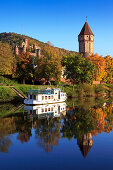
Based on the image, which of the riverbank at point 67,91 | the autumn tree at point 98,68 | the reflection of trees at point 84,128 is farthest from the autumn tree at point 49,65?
the reflection of trees at point 84,128

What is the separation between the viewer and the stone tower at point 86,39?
8419 cm

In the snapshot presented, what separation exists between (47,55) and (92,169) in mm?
42050

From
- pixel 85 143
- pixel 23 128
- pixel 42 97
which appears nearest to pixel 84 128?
pixel 85 143

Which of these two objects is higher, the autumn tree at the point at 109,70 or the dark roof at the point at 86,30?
the dark roof at the point at 86,30

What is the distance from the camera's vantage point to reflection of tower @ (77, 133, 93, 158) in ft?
47.8

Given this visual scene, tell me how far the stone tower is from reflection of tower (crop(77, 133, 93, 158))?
230 feet

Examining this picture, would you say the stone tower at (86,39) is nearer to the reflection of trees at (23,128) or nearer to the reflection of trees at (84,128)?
the reflection of trees at (84,128)

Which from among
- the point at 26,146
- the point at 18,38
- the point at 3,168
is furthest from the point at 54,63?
the point at 18,38

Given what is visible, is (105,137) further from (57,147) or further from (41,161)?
(41,161)

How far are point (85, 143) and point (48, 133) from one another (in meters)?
3.69

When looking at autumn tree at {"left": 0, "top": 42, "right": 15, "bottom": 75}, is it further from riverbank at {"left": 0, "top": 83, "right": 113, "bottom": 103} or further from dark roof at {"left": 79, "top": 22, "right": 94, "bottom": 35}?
dark roof at {"left": 79, "top": 22, "right": 94, "bottom": 35}

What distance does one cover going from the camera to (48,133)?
18375 millimetres

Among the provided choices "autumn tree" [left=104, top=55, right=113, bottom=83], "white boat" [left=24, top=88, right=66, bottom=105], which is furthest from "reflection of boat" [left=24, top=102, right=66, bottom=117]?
"autumn tree" [left=104, top=55, right=113, bottom=83]

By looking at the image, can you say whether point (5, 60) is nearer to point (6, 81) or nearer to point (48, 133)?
point (6, 81)
